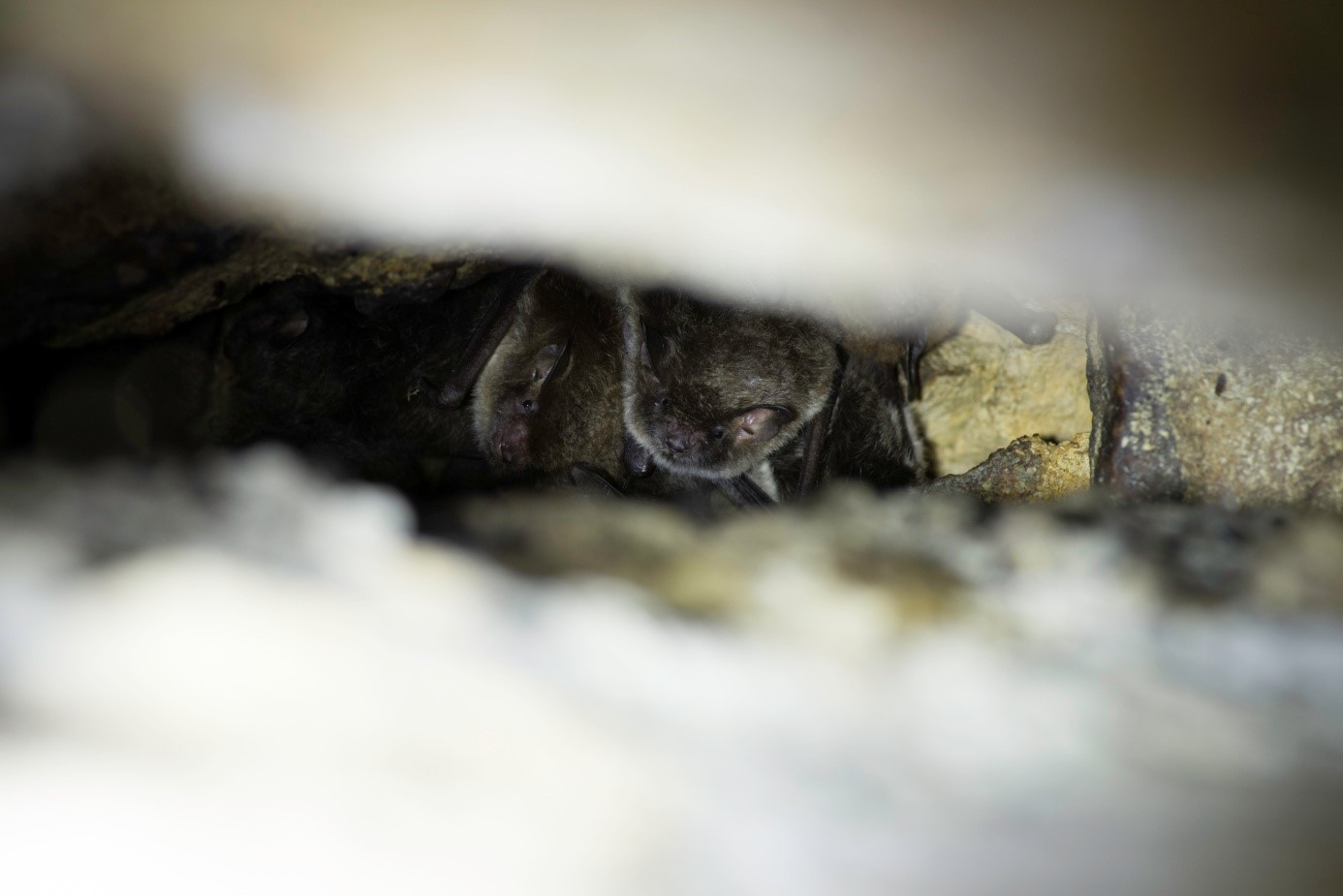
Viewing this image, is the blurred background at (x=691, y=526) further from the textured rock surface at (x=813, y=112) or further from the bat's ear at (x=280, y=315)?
the bat's ear at (x=280, y=315)

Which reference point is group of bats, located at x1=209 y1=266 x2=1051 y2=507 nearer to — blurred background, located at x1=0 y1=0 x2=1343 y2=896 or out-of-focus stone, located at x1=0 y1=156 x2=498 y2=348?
out-of-focus stone, located at x1=0 y1=156 x2=498 y2=348

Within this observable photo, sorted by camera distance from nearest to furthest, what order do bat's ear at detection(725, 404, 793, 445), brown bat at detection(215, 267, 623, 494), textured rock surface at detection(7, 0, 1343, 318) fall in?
textured rock surface at detection(7, 0, 1343, 318) < brown bat at detection(215, 267, 623, 494) < bat's ear at detection(725, 404, 793, 445)

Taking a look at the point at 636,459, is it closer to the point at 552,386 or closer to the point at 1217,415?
the point at 552,386

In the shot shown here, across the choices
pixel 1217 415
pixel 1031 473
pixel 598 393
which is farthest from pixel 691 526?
pixel 598 393

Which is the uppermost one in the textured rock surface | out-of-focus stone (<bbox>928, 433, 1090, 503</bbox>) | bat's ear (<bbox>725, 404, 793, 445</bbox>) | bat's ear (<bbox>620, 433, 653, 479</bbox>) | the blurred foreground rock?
the textured rock surface

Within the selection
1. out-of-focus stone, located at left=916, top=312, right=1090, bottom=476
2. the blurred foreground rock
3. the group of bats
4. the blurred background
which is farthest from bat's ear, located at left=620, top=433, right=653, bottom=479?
the blurred foreground rock

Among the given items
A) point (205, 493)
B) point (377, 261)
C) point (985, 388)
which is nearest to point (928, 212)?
point (205, 493)

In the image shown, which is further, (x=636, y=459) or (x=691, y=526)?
(x=636, y=459)

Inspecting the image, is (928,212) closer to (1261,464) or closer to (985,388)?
(1261,464)
